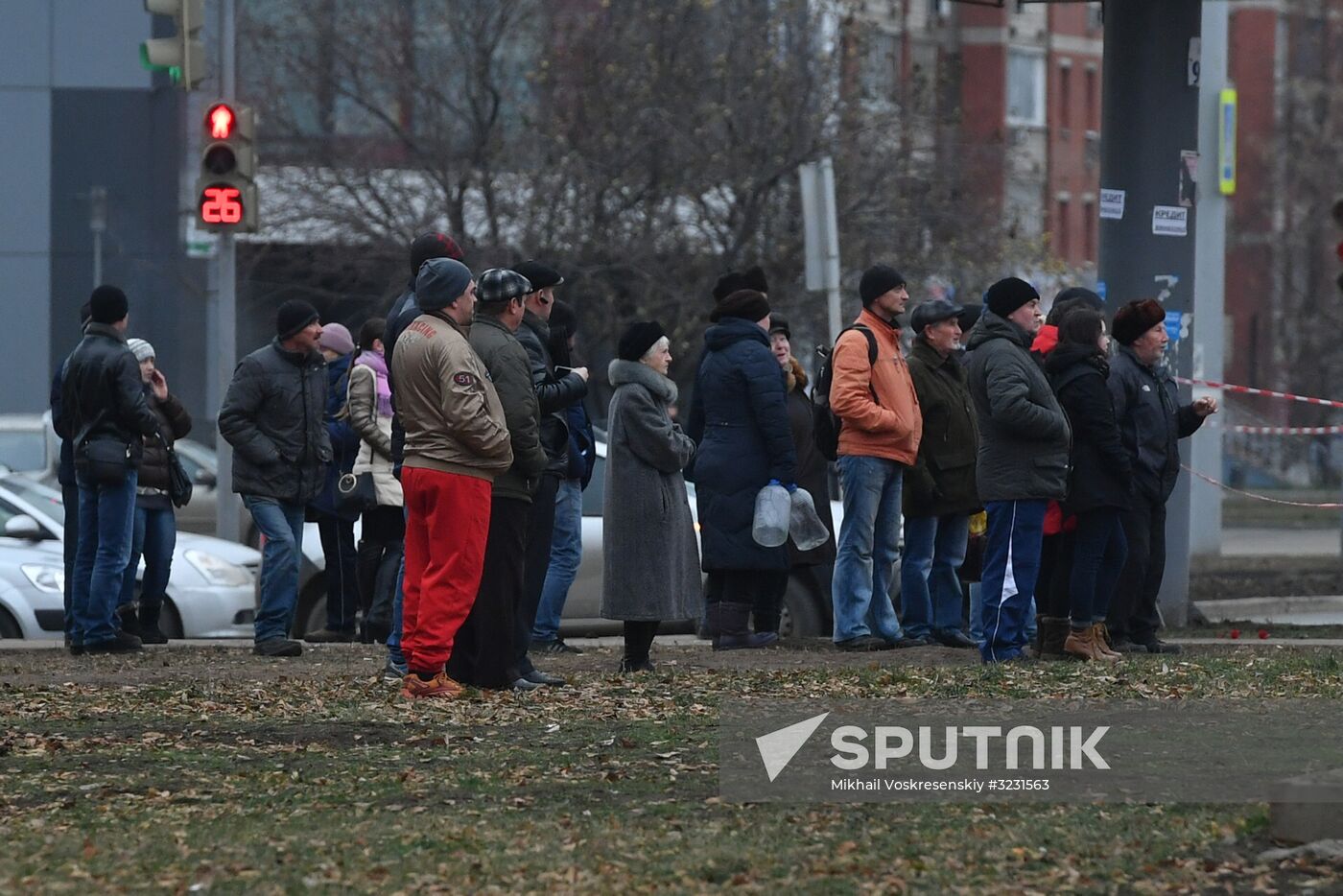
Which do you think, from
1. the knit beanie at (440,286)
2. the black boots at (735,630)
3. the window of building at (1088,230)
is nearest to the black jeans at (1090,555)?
the black boots at (735,630)

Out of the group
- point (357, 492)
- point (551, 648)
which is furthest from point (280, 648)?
point (551, 648)

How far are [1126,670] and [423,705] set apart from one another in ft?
9.74

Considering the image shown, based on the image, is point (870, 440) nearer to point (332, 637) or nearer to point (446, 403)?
point (446, 403)

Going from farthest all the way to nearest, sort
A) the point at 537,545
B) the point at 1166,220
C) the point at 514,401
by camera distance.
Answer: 1. the point at 1166,220
2. the point at 537,545
3. the point at 514,401

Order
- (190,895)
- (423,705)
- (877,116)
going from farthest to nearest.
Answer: (877,116) → (423,705) → (190,895)

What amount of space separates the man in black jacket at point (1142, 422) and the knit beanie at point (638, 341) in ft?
6.93

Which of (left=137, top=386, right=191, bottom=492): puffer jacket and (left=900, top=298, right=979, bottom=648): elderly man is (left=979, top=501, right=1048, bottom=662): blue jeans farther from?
(left=137, top=386, right=191, bottom=492): puffer jacket

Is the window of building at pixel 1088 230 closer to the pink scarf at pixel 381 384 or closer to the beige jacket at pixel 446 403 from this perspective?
the pink scarf at pixel 381 384

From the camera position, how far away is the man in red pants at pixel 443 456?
9445 mm

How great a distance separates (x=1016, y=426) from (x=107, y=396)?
4.56 metres

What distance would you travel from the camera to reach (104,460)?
1223 centimetres

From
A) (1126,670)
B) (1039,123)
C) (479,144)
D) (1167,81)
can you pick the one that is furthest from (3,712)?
(1039,123)

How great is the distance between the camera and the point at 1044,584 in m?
11.6

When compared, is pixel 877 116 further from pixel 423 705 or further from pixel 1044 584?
pixel 423 705
